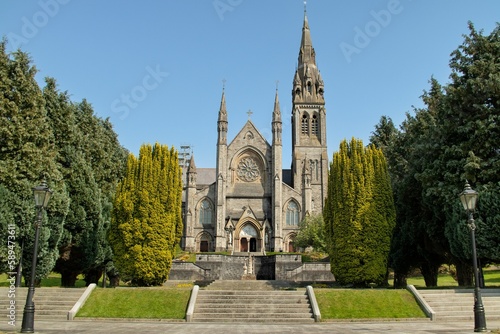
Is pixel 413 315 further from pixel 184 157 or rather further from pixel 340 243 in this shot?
pixel 184 157

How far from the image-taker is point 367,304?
18.5 meters

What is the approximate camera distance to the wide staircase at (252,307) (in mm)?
17750

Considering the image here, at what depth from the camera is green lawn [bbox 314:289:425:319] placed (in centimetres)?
1773

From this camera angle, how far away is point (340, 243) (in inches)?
966

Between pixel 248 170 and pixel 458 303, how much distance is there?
45.3 meters

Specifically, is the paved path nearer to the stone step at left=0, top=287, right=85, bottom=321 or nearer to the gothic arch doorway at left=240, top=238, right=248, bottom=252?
the stone step at left=0, top=287, right=85, bottom=321

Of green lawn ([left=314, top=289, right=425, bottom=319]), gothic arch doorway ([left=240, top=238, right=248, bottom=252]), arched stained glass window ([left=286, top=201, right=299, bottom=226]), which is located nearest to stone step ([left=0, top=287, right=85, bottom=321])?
green lawn ([left=314, top=289, right=425, bottom=319])

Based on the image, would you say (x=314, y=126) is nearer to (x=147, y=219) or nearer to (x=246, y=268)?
(x=246, y=268)

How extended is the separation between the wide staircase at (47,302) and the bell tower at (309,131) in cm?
4267

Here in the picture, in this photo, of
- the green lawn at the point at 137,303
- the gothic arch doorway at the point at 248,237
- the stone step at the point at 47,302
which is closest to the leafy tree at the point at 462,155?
the green lawn at the point at 137,303

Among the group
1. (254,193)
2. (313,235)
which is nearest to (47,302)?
(313,235)

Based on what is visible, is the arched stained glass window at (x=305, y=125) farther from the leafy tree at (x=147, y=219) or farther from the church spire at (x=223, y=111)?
the leafy tree at (x=147, y=219)

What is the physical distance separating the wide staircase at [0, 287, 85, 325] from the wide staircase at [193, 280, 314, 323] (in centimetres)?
541

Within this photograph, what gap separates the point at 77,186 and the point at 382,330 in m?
19.2
